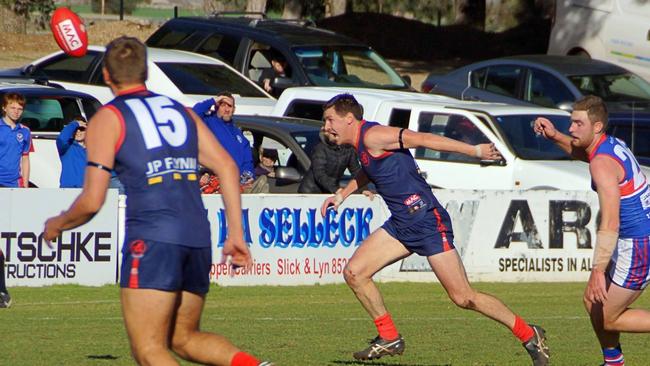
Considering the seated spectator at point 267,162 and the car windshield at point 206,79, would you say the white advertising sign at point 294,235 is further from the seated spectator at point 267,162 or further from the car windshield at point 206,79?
the car windshield at point 206,79

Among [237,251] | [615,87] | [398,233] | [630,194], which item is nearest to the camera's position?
[237,251]

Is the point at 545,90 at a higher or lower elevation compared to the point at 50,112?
higher

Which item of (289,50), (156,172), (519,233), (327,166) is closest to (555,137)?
(156,172)

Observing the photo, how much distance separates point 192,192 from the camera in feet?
20.5

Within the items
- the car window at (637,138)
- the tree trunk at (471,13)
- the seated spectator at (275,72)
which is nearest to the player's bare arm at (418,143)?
the car window at (637,138)

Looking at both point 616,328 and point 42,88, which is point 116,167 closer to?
point 616,328

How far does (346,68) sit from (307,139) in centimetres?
551

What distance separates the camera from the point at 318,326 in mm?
11305

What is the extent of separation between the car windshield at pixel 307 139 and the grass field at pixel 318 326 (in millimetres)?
1688

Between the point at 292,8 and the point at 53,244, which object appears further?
the point at 292,8

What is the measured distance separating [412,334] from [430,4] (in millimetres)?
49612

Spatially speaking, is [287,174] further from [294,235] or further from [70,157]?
[70,157]

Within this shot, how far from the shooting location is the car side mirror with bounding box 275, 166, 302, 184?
14674 millimetres

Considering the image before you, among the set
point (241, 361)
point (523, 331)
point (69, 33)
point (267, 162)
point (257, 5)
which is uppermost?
point (241, 361)
